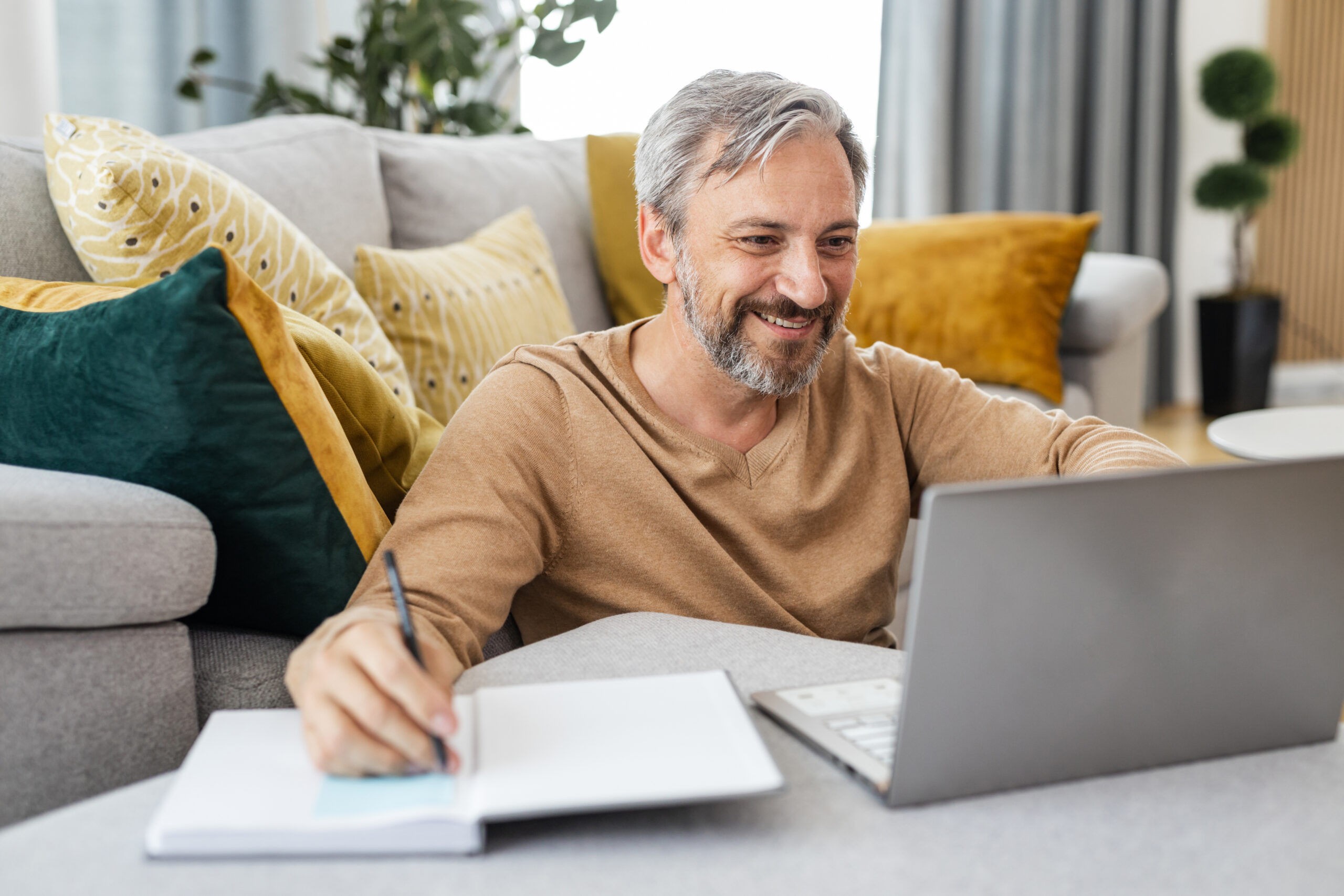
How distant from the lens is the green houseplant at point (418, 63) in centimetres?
236

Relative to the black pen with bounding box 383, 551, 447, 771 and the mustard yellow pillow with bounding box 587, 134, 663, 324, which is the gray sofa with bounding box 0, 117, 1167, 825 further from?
the mustard yellow pillow with bounding box 587, 134, 663, 324

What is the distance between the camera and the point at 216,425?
0.90 metres

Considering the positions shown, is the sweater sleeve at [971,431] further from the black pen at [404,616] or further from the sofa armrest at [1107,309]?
the sofa armrest at [1107,309]

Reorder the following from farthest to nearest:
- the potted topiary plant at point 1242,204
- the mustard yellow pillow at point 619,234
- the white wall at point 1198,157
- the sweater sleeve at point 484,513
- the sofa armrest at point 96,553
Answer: the white wall at point 1198,157 → the potted topiary plant at point 1242,204 → the mustard yellow pillow at point 619,234 → the sweater sleeve at point 484,513 → the sofa armrest at point 96,553

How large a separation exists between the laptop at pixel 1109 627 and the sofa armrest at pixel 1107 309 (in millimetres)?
1796

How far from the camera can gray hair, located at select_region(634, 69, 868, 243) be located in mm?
1113

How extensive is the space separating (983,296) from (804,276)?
1.29m

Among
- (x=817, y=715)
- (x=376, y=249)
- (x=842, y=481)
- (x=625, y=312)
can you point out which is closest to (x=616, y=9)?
(x=625, y=312)

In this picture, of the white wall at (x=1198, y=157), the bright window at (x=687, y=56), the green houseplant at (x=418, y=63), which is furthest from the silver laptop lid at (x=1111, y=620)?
the white wall at (x=1198, y=157)

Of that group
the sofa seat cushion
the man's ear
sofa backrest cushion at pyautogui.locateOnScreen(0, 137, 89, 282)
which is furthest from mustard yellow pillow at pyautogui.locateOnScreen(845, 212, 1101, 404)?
the sofa seat cushion

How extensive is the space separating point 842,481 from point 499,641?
0.39 meters

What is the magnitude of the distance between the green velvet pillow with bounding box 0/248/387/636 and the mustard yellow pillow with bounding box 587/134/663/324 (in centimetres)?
121

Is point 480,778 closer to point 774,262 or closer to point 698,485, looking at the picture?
point 698,485

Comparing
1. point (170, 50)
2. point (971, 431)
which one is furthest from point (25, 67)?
point (971, 431)
